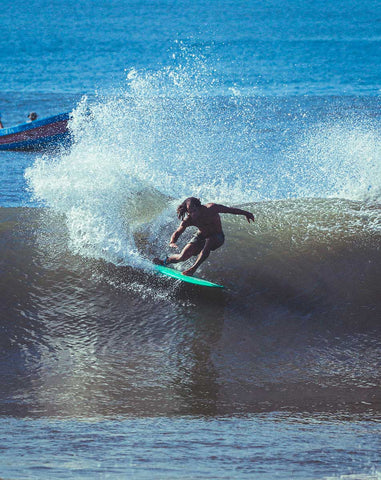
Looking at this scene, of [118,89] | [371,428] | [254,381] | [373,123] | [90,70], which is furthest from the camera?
[90,70]

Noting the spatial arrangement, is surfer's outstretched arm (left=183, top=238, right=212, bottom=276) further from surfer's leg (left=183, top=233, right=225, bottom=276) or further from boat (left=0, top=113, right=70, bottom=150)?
boat (left=0, top=113, right=70, bottom=150)

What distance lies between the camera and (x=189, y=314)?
8367 millimetres

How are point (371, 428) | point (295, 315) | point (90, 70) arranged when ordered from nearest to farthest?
point (371, 428) → point (295, 315) → point (90, 70)

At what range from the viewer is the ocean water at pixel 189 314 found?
198 inches

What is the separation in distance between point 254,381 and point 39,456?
2737mm

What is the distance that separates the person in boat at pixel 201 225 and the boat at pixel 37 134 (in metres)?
13.1

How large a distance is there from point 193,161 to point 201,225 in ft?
33.4

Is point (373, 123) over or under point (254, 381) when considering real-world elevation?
over

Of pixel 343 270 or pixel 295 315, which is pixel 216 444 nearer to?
pixel 295 315

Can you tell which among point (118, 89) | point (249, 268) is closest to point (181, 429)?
point (249, 268)

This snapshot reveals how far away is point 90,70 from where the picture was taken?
4784cm

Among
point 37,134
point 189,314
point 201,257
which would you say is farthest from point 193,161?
point 189,314

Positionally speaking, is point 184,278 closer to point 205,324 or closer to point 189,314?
point 189,314

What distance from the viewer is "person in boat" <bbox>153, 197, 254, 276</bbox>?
840 cm
